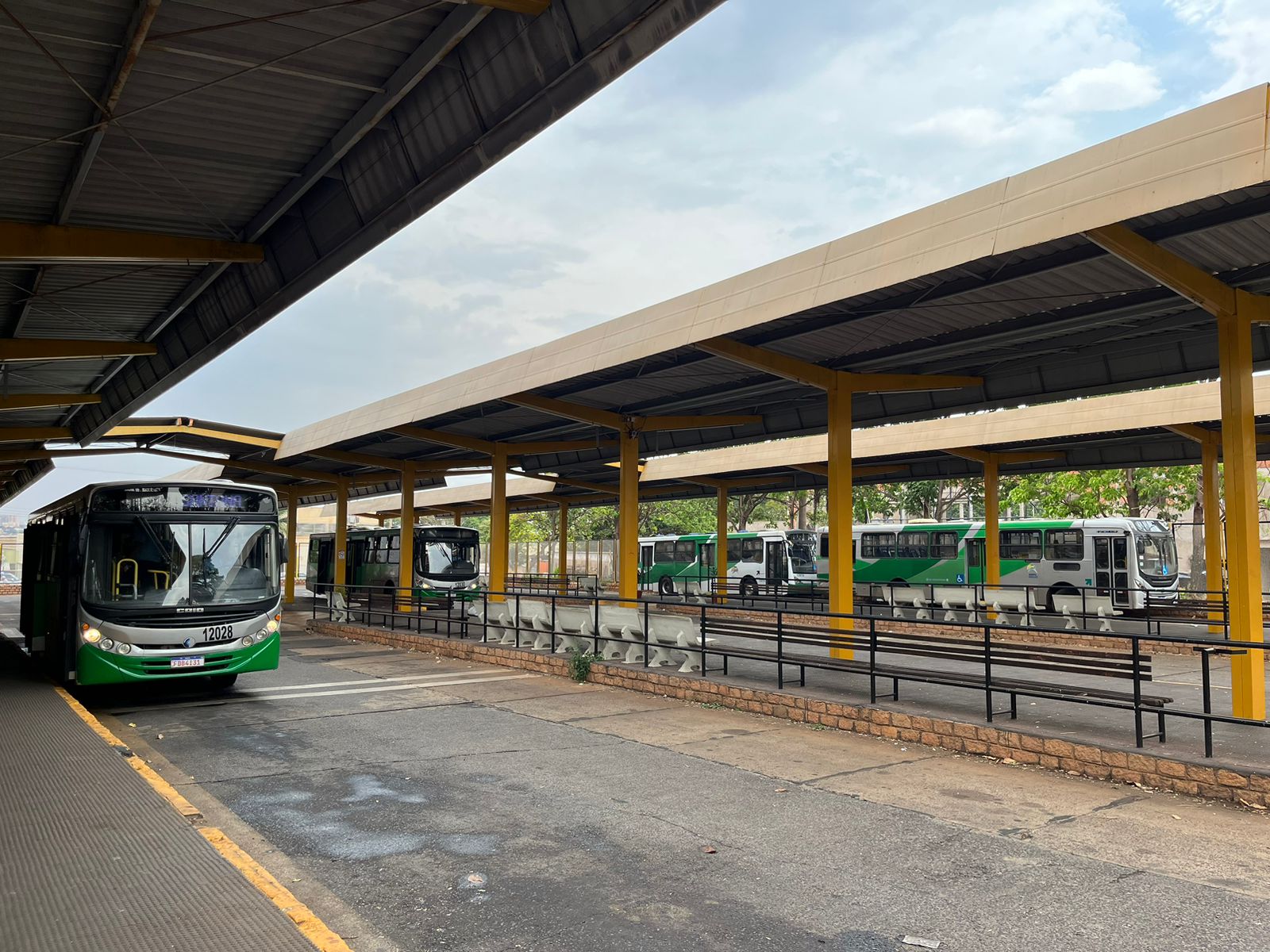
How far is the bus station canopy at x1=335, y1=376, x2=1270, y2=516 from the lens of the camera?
16641 mm

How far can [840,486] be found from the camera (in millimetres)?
14484

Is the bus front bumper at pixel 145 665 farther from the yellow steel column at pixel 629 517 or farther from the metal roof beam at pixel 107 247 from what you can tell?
the yellow steel column at pixel 629 517

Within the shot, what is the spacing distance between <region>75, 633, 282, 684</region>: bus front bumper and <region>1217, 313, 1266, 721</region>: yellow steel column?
11.0m

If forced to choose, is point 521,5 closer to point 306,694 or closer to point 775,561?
point 306,694

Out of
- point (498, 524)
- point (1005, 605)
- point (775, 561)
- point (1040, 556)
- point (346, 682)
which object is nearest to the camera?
point (346, 682)

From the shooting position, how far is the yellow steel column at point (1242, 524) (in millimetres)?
8641

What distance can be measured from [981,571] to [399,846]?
87.4ft

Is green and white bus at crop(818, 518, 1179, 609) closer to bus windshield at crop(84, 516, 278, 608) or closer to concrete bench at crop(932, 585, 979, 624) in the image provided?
concrete bench at crop(932, 585, 979, 624)

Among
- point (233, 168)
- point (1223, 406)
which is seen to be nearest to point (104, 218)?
point (233, 168)

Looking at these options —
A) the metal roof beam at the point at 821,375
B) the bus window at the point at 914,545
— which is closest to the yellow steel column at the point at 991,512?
the metal roof beam at the point at 821,375

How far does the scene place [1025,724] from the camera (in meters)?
8.70

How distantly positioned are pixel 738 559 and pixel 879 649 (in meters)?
29.7

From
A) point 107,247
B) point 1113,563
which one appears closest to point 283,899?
point 107,247

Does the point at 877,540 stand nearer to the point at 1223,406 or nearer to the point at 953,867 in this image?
the point at 1223,406
